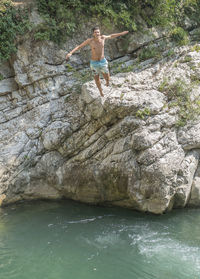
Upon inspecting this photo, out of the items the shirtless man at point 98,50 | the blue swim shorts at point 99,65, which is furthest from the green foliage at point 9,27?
the blue swim shorts at point 99,65

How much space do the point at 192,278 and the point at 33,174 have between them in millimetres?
5249

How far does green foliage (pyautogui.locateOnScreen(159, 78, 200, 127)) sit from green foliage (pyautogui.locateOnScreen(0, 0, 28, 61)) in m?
4.97

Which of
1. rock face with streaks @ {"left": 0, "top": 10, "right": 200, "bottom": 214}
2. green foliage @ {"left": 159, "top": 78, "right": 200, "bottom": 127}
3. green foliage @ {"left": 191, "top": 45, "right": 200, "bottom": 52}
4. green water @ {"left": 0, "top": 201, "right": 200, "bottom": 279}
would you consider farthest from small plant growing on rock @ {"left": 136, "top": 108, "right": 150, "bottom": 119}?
green foliage @ {"left": 191, "top": 45, "right": 200, "bottom": 52}

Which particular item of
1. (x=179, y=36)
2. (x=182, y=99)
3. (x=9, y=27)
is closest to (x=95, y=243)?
(x=182, y=99)

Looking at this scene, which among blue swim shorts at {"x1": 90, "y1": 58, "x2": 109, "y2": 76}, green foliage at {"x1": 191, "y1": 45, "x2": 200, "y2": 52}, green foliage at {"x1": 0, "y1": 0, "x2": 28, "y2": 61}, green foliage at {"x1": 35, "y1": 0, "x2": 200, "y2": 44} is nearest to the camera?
blue swim shorts at {"x1": 90, "y1": 58, "x2": 109, "y2": 76}

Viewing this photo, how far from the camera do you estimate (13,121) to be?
947cm

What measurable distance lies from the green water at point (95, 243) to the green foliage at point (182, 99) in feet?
8.65

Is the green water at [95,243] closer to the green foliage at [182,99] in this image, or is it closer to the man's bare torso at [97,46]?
the green foliage at [182,99]

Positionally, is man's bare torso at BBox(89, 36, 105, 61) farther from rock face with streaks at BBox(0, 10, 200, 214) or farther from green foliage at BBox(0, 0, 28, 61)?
green foliage at BBox(0, 0, 28, 61)

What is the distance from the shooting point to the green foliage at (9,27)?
367 inches

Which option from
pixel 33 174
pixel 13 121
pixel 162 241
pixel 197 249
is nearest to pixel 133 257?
pixel 162 241

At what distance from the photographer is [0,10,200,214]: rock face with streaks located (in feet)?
25.2

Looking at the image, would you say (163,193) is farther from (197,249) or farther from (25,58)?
(25,58)

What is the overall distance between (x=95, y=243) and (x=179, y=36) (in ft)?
25.8
